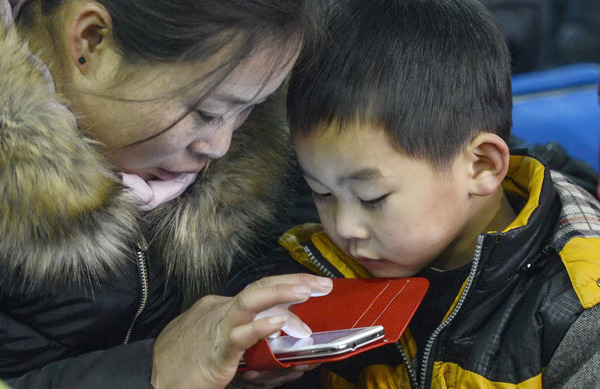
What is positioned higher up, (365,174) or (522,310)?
(365,174)

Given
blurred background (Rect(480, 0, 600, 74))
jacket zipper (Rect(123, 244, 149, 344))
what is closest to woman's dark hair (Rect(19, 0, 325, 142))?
jacket zipper (Rect(123, 244, 149, 344))

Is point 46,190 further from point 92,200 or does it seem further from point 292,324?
point 292,324

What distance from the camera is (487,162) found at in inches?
41.3

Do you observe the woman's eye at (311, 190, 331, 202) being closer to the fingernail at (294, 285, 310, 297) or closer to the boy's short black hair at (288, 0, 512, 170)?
the boy's short black hair at (288, 0, 512, 170)

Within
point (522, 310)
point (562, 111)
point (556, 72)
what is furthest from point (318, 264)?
point (556, 72)

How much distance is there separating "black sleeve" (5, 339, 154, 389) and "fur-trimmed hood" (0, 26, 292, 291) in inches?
4.2

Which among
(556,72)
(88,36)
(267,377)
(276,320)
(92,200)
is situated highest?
(88,36)

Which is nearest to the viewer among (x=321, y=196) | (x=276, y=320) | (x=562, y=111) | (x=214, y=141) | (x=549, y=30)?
(x=276, y=320)

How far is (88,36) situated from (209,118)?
0.58ft

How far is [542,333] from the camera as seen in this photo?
97cm

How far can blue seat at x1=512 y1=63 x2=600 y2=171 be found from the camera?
5.65ft

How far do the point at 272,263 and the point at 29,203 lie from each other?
1.50ft

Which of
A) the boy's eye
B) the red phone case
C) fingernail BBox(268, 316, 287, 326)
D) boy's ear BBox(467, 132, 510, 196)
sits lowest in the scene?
the red phone case

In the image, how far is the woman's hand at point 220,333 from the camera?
0.87 meters
